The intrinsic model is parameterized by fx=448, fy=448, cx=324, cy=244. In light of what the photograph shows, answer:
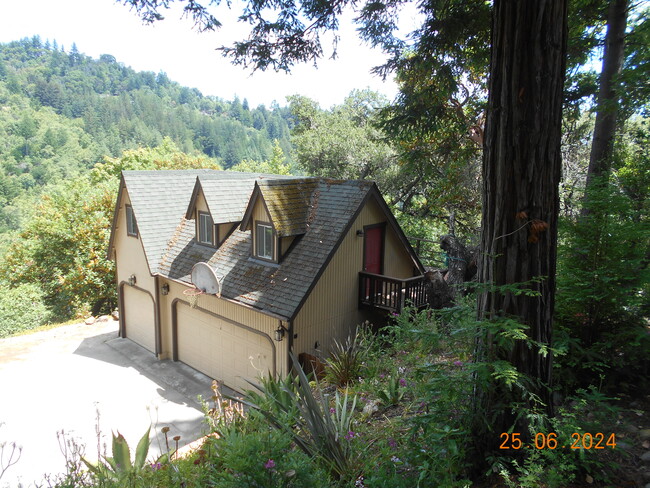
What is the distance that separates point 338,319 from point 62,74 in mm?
166710

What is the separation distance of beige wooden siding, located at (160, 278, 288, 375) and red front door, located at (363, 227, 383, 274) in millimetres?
3077

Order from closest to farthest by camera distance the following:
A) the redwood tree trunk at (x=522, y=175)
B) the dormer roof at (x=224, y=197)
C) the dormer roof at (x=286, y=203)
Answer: the redwood tree trunk at (x=522, y=175), the dormer roof at (x=286, y=203), the dormer roof at (x=224, y=197)

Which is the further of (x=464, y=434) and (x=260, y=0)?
(x=260, y=0)

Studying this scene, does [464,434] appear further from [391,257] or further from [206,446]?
[391,257]

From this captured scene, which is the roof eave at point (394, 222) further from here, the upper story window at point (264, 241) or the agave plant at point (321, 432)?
the agave plant at point (321, 432)

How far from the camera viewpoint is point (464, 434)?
376 cm

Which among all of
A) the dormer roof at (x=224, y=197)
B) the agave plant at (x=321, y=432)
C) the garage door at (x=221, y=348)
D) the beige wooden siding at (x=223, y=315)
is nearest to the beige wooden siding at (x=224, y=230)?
the dormer roof at (x=224, y=197)

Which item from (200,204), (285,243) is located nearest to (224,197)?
(200,204)

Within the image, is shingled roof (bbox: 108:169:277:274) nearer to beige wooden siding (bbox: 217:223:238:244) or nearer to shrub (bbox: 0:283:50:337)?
beige wooden siding (bbox: 217:223:238:244)

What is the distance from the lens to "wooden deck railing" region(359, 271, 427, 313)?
1174 centimetres

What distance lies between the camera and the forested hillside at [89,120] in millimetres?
69938

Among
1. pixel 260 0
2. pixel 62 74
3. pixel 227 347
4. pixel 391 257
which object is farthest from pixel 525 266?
pixel 62 74

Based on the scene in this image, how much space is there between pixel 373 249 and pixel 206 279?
474cm

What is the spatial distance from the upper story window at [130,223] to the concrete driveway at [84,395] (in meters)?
4.25
